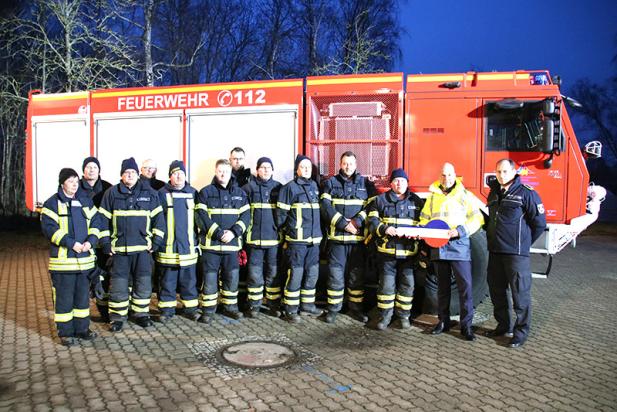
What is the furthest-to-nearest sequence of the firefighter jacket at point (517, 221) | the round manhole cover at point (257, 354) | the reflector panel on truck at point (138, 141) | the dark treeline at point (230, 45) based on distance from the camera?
the dark treeline at point (230, 45) < the reflector panel on truck at point (138, 141) < the firefighter jacket at point (517, 221) < the round manhole cover at point (257, 354)

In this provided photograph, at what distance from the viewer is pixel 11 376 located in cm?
379

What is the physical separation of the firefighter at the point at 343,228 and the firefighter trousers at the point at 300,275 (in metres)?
0.19

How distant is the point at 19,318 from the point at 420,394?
14.4 feet

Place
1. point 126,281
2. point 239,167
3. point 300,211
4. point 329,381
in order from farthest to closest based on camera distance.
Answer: point 239,167
point 300,211
point 126,281
point 329,381

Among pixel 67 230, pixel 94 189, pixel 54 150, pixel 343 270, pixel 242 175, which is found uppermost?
A: pixel 54 150

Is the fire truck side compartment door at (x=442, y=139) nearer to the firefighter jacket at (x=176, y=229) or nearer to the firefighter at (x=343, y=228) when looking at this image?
the firefighter at (x=343, y=228)

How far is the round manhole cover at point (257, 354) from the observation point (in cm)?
409

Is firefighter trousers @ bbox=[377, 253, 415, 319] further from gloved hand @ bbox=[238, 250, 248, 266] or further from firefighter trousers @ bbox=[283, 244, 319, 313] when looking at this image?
gloved hand @ bbox=[238, 250, 248, 266]

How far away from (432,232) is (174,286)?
2747 millimetres

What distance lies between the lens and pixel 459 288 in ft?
15.7

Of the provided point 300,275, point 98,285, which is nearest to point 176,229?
Answer: point 98,285

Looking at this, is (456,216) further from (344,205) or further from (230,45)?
(230,45)

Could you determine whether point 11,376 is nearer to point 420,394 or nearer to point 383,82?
point 420,394

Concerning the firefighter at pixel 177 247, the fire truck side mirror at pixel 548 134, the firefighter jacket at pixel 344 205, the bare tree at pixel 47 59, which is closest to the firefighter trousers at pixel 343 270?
the firefighter jacket at pixel 344 205
